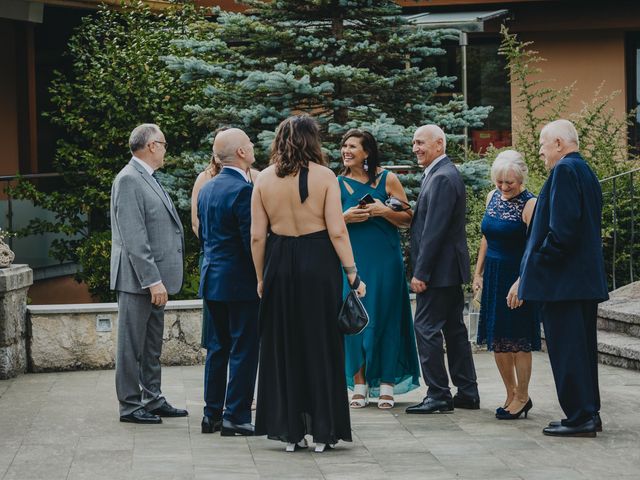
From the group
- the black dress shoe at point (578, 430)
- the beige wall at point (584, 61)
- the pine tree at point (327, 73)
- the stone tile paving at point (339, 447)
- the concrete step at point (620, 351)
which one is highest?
the beige wall at point (584, 61)

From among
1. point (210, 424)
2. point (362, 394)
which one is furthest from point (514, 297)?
point (210, 424)

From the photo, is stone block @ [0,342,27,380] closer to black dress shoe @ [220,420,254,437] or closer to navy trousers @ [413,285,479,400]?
black dress shoe @ [220,420,254,437]

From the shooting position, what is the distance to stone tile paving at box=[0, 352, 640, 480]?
250 inches

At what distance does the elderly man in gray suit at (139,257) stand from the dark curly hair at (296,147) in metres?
1.25

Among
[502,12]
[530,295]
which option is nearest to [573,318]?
[530,295]

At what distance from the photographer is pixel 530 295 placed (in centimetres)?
720

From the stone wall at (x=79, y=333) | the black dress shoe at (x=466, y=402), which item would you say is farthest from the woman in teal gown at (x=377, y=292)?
the stone wall at (x=79, y=333)

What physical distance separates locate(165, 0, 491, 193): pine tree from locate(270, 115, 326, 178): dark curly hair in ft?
13.9

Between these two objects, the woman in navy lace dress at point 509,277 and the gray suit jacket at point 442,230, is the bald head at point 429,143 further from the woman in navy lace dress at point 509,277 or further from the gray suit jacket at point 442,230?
the woman in navy lace dress at point 509,277

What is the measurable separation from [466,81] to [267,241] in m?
12.2

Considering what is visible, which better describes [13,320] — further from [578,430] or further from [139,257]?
[578,430]

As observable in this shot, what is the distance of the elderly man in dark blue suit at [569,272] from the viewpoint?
7.04 meters

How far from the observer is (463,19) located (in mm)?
16969

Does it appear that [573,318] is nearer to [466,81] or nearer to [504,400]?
[504,400]
